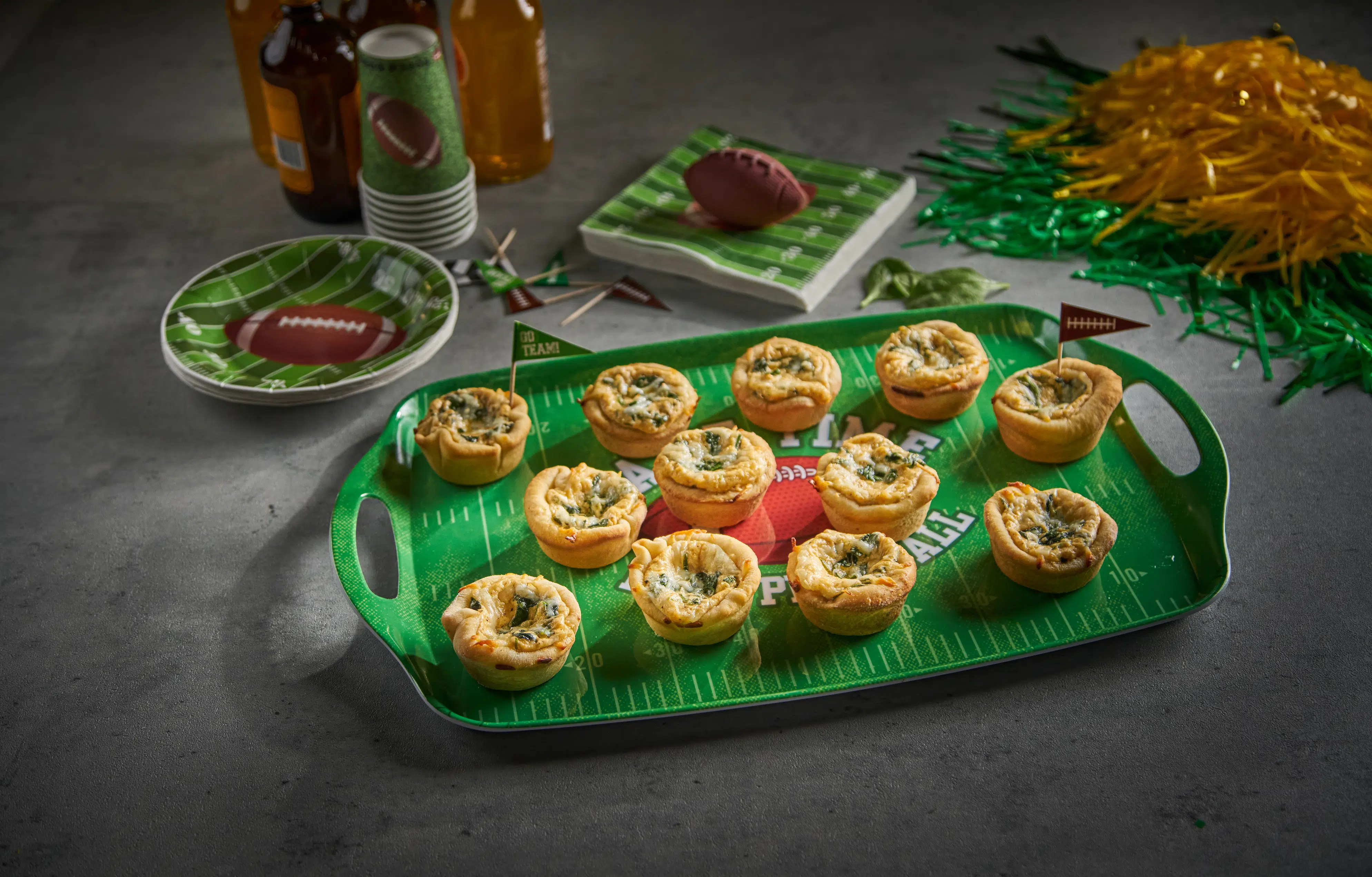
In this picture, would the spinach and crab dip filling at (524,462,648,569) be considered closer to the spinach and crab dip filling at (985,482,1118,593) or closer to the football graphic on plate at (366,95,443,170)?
the spinach and crab dip filling at (985,482,1118,593)

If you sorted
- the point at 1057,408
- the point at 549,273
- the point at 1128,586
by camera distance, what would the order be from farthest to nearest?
the point at 549,273, the point at 1057,408, the point at 1128,586

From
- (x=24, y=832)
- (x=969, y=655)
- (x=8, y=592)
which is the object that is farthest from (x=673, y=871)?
(x=8, y=592)

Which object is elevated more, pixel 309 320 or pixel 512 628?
pixel 512 628

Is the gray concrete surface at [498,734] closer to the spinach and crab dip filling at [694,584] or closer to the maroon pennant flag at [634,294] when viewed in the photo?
the maroon pennant flag at [634,294]

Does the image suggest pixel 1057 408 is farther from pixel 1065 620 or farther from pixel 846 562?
pixel 846 562

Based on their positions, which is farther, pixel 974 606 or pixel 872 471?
pixel 872 471

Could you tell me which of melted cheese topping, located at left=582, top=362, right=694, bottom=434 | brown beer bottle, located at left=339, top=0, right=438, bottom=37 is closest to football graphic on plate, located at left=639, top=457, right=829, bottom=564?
melted cheese topping, located at left=582, top=362, right=694, bottom=434

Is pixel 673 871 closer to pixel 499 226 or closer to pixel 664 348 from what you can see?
pixel 664 348

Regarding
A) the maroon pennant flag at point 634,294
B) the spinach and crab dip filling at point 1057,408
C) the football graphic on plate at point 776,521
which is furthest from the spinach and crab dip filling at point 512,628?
the maroon pennant flag at point 634,294

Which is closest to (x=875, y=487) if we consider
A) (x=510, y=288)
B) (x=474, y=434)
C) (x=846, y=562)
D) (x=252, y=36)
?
(x=846, y=562)
